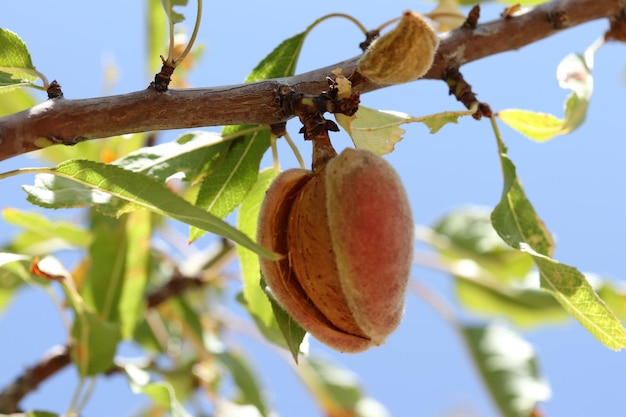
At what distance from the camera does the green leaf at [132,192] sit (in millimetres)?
778

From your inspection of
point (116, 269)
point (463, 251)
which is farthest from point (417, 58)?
point (463, 251)

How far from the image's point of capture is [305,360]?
1.77m

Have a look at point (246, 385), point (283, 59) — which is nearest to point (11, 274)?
point (246, 385)

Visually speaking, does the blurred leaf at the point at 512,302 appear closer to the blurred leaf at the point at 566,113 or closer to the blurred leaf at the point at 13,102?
the blurred leaf at the point at 566,113

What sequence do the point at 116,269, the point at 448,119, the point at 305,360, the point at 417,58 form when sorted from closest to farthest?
the point at 417,58 < the point at 448,119 < the point at 116,269 < the point at 305,360

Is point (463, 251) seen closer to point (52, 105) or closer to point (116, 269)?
point (116, 269)

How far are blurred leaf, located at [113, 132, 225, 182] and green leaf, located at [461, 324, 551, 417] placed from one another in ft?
2.59

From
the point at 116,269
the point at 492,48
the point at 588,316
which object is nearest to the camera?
the point at 588,316

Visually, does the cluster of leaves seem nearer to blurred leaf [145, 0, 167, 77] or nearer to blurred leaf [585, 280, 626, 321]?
blurred leaf [585, 280, 626, 321]

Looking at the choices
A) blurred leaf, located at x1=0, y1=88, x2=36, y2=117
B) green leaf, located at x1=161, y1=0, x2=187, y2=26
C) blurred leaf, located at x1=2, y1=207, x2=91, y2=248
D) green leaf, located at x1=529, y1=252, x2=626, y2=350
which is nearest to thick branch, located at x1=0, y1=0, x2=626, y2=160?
green leaf, located at x1=161, y1=0, x2=187, y2=26

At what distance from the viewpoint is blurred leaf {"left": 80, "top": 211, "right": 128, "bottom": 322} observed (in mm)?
1438

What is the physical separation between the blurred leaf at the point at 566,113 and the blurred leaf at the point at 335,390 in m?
0.83

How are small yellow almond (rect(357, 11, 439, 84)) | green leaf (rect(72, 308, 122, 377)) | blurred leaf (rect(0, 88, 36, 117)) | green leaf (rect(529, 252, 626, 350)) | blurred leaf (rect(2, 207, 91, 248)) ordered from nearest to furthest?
small yellow almond (rect(357, 11, 439, 84)), green leaf (rect(529, 252, 626, 350)), green leaf (rect(72, 308, 122, 377)), blurred leaf (rect(2, 207, 91, 248)), blurred leaf (rect(0, 88, 36, 117))

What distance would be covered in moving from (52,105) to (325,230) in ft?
1.05
